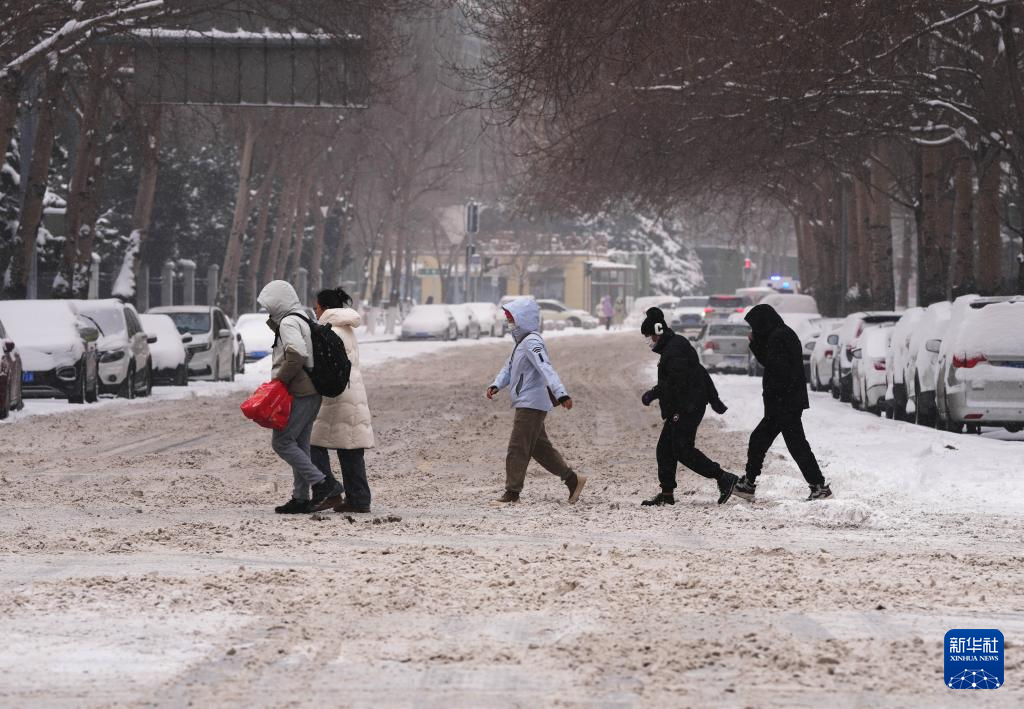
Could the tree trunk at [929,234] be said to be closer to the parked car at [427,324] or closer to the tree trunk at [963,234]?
the tree trunk at [963,234]

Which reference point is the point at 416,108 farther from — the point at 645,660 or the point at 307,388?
the point at 645,660

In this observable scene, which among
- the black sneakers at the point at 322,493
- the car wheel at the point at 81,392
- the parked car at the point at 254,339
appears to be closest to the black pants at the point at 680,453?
the black sneakers at the point at 322,493

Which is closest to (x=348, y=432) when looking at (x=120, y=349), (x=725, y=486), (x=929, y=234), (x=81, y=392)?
(x=725, y=486)

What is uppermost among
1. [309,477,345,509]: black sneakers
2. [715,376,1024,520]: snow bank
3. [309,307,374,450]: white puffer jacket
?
[309,307,374,450]: white puffer jacket

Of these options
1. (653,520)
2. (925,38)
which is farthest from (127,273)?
(653,520)

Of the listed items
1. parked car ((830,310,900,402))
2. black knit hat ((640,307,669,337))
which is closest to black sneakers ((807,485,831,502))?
black knit hat ((640,307,669,337))

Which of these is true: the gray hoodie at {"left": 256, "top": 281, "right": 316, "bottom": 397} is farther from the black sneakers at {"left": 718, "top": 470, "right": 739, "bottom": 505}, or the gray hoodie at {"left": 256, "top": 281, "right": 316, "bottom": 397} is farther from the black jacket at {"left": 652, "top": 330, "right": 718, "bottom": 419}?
the black sneakers at {"left": 718, "top": 470, "right": 739, "bottom": 505}

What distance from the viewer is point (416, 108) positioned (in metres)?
78.5

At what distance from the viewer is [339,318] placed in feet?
45.7

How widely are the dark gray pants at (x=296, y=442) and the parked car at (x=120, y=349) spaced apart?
1719 centimetres

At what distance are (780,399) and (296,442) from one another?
3785mm

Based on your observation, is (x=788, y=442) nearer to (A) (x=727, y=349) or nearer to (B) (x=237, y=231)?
(A) (x=727, y=349)

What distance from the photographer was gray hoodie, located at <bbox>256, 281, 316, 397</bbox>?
13.5m

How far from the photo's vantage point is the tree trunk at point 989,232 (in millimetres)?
35969
